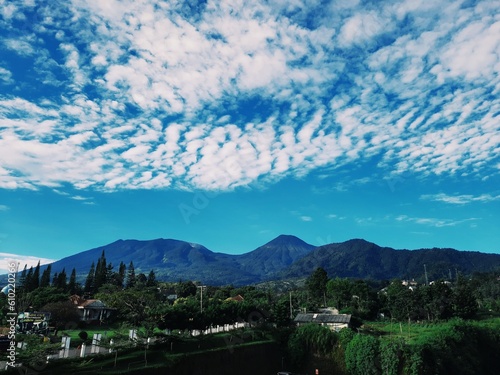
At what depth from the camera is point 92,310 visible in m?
53.2

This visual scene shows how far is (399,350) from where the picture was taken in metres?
33.8

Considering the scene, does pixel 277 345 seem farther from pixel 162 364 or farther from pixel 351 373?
pixel 162 364

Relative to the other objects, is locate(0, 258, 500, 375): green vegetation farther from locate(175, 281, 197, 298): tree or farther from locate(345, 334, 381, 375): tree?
locate(175, 281, 197, 298): tree

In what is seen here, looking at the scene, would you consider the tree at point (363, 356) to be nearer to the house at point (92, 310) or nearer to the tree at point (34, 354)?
the tree at point (34, 354)

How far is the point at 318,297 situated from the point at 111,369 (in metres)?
58.5

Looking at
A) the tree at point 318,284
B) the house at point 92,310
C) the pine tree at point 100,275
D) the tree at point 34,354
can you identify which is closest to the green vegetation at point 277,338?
the tree at point 34,354

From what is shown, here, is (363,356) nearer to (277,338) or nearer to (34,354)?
(277,338)

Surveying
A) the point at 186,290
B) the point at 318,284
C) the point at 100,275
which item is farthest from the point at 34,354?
the point at 186,290

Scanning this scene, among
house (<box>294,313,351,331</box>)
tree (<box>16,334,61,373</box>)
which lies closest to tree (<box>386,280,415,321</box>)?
house (<box>294,313,351,331</box>)

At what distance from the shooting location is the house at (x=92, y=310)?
166 ft

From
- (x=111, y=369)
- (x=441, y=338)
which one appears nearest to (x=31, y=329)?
(x=111, y=369)

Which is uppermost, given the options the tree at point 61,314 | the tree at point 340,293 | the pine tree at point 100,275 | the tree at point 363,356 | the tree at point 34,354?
the pine tree at point 100,275

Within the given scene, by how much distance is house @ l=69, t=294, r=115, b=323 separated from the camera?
50625 millimetres

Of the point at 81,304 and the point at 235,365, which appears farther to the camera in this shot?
the point at 81,304
